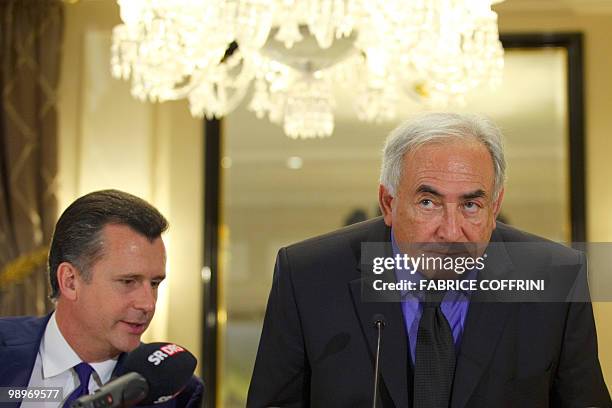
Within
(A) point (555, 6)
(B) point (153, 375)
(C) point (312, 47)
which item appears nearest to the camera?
(B) point (153, 375)

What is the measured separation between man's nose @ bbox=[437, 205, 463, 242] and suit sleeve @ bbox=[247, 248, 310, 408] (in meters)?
0.27

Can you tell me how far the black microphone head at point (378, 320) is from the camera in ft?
4.80

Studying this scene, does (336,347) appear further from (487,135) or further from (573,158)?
(573,158)

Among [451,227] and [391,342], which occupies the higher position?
[451,227]

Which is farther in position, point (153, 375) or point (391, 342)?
point (391, 342)

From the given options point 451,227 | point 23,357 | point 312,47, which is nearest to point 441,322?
point 451,227

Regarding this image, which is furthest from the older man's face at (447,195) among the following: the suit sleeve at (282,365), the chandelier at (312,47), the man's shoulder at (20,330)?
the chandelier at (312,47)

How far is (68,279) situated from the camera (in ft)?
5.61

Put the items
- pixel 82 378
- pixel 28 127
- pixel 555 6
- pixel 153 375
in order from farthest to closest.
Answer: pixel 555 6, pixel 28 127, pixel 82 378, pixel 153 375

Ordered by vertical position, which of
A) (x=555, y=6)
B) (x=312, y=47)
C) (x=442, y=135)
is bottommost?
(x=442, y=135)

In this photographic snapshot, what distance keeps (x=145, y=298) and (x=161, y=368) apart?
0.30m

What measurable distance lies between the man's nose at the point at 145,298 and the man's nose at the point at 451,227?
20.0 inches

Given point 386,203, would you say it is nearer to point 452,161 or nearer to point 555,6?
point 452,161

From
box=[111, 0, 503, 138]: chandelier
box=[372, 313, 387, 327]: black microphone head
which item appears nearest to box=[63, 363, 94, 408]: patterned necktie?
box=[372, 313, 387, 327]: black microphone head
